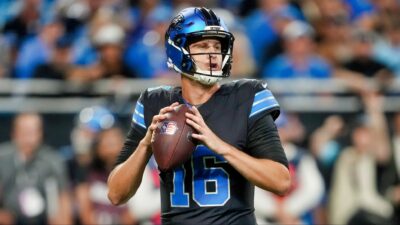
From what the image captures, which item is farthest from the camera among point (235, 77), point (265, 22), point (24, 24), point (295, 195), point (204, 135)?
point (24, 24)

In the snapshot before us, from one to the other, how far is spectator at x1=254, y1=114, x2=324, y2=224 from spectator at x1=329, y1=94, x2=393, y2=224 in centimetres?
20

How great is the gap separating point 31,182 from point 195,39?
3862 millimetres

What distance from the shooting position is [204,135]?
340 centimetres

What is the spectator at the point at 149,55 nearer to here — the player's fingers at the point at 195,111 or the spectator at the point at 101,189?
the spectator at the point at 101,189

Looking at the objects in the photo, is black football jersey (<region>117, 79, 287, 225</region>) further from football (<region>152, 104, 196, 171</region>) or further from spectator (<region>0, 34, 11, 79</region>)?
spectator (<region>0, 34, 11, 79</region>)

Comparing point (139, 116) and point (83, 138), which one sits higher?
point (139, 116)

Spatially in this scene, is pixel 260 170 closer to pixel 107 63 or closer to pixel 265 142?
pixel 265 142

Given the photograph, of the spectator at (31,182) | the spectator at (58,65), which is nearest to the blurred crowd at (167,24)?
the spectator at (58,65)

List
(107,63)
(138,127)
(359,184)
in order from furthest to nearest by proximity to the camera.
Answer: (107,63)
(359,184)
(138,127)

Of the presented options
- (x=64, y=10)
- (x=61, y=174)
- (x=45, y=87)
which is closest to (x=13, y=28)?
(x=64, y=10)

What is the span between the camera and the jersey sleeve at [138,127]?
375cm

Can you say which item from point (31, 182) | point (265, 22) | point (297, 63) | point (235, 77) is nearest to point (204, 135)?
point (31, 182)

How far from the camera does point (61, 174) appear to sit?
23.8 feet

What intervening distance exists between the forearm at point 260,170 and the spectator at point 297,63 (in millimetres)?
4661
